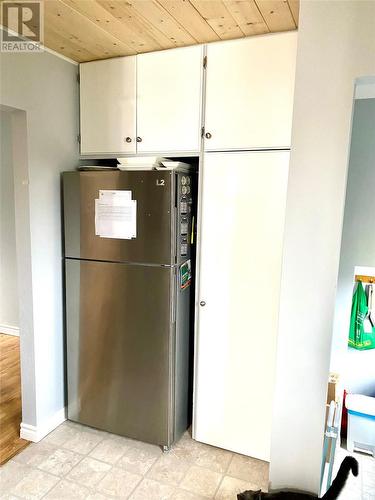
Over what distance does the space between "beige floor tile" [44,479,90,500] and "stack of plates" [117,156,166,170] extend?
1775mm

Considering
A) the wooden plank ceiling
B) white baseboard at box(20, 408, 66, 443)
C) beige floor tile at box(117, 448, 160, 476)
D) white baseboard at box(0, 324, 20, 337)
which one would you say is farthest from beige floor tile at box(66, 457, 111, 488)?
the wooden plank ceiling

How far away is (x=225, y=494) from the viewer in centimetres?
186

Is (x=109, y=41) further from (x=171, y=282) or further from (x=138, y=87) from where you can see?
(x=171, y=282)

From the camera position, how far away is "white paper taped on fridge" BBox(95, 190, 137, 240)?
2037 millimetres

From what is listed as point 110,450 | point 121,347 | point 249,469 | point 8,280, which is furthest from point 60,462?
point 8,280

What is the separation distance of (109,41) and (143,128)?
0.48 metres

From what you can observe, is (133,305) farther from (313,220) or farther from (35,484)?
(313,220)

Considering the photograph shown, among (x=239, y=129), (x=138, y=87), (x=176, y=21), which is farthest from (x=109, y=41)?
(x=239, y=129)

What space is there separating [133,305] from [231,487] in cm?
112

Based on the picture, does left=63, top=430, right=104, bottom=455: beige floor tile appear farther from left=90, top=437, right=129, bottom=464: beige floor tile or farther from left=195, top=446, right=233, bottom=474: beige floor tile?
left=195, top=446, right=233, bottom=474: beige floor tile

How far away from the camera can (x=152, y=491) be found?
6.12 ft

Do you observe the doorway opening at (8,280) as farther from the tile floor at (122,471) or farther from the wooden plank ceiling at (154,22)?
the wooden plank ceiling at (154,22)

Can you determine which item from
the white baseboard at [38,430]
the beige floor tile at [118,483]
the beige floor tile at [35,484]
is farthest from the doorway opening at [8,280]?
the beige floor tile at [118,483]

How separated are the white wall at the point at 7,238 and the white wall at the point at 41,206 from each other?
160cm
